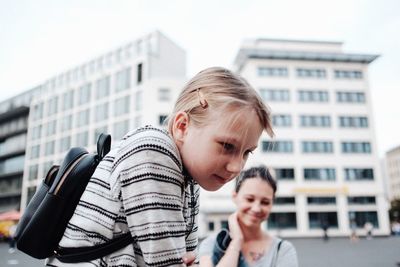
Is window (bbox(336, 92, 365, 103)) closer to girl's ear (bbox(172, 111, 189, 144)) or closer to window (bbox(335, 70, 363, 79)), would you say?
window (bbox(335, 70, 363, 79))

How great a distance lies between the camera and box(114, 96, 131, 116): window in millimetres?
43188

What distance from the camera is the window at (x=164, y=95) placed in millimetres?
39062

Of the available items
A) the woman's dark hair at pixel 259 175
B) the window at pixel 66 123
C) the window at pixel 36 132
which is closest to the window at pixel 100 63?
the window at pixel 66 123

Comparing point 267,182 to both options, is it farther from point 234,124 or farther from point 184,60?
point 184,60

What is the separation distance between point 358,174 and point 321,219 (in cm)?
709

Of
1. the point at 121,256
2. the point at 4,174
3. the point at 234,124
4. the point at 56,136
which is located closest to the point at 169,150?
the point at 234,124

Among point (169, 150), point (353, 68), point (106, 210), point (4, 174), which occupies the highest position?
point (353, 68)

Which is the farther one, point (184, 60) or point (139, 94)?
point (184, 60)

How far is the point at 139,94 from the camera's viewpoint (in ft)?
137

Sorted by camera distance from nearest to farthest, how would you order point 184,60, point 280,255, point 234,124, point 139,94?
1. point 234,124
2. point 280,255
3. point 139,94
4. point 184,60

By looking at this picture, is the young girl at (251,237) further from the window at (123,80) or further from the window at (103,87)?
the window at (103,87)

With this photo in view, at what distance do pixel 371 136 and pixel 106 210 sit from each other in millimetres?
45698

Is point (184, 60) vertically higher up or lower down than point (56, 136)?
higher up

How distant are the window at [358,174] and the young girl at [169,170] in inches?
1692
